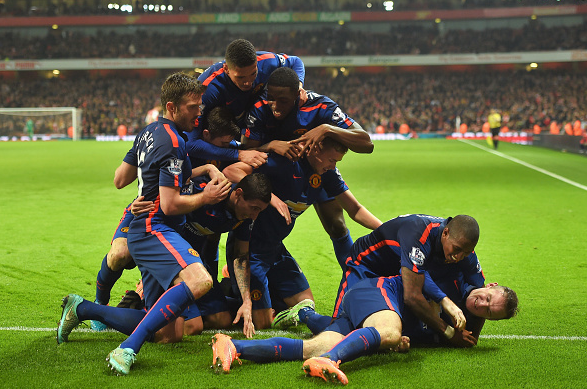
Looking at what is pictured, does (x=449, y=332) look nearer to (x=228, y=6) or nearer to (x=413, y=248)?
(x=413, y=248)

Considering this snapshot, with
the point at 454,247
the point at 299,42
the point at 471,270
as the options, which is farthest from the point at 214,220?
the point at 299,42

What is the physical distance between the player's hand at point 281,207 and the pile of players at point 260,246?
15mm

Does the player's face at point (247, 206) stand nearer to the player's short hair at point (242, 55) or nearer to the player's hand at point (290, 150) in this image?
the player's hand at point (290, 150)

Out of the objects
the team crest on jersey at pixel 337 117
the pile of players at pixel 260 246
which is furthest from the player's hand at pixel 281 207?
the team crest on jersey at pixel 337 117

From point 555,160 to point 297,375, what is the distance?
65.2 ft

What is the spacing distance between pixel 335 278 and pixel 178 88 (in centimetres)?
313

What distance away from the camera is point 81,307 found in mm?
4285

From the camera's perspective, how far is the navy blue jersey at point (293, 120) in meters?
5.46

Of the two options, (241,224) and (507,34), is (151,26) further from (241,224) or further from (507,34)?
(241,224)

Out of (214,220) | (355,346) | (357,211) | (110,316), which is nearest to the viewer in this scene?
(355,346)

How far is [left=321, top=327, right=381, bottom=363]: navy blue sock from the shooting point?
3.75 m

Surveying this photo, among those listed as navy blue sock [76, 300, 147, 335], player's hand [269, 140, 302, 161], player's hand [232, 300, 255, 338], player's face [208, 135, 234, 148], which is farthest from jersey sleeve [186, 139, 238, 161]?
navy blue sock [76, 300, 147, 335]

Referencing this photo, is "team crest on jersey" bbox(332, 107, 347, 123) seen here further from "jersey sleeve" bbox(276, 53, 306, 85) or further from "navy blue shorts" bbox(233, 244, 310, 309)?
"navy blue shorts" bbox(233, 244, 310, 309)

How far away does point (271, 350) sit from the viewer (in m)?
Result: 3.96
